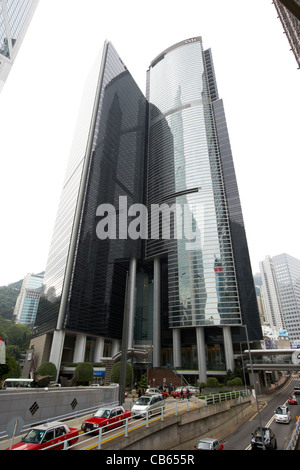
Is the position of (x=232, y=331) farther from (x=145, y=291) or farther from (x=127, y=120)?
(x=127, y=120)

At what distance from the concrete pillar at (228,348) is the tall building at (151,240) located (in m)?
0.33

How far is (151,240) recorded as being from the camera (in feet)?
346

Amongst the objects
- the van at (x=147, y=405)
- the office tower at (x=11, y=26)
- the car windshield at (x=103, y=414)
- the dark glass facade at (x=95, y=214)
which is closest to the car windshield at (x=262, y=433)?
the van at (x=147, y=405)

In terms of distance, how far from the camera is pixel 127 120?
396 ft

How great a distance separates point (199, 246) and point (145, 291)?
121 feet

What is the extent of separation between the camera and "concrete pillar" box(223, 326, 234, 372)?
77.0 m

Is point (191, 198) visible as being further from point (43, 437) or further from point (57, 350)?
point (43, 437)

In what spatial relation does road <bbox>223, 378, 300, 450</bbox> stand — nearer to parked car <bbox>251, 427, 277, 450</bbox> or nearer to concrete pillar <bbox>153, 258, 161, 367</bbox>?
parked car <bbox>251, 427, 277, 450</bbox>

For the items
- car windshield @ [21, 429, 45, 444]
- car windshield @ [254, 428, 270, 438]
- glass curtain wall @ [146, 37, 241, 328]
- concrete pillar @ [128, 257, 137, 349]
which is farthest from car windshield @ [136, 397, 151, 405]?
concrete pillar @ [128, 257, 137, 349]

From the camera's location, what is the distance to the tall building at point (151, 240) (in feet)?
269

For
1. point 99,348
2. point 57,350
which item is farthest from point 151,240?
point 57,350

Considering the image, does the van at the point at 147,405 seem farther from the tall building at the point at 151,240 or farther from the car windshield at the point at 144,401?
the tall building at the point at 151,240

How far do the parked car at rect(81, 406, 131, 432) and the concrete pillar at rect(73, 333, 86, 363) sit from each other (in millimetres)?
68581
